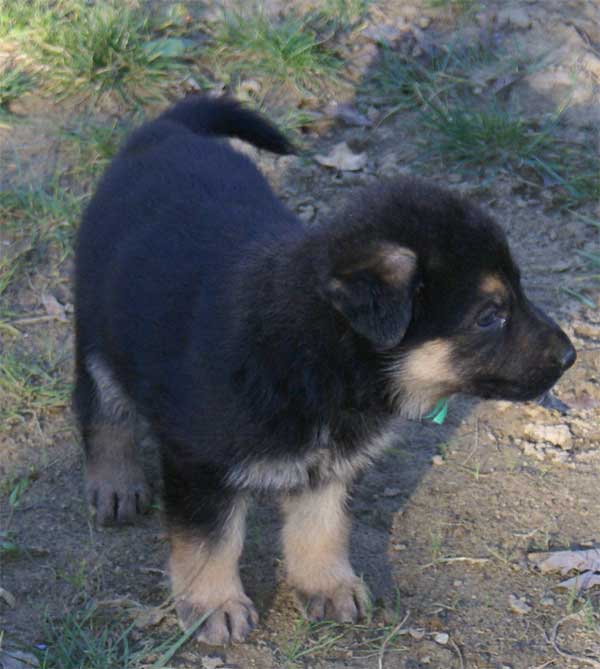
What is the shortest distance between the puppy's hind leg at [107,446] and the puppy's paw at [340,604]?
0.86 meters

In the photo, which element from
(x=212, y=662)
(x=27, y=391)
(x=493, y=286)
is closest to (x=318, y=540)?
(x=212, y=662)

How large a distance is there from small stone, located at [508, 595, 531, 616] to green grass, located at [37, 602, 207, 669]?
3.48 feet

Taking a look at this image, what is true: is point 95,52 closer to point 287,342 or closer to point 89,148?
point 89,148

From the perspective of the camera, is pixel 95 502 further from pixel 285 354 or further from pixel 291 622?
pixel 285 354

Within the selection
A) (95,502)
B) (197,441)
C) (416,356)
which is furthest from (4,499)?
(416,356)

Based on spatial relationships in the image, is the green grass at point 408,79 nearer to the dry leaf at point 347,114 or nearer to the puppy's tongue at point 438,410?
the dry leaf at point 347,114

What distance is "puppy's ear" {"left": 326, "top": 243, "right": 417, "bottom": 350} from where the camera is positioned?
10.5 ft

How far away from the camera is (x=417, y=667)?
3.74m

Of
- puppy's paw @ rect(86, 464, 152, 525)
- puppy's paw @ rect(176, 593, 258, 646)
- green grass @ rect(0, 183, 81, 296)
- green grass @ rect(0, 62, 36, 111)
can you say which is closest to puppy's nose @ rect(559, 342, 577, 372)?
puppy's paw @ rect(176, 593, 258, 646)

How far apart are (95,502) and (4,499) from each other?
14.0 inches

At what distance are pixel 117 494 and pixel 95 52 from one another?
2854 mm

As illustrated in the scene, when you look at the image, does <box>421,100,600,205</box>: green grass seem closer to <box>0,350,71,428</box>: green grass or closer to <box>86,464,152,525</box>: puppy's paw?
<box>0,350,71,428</box>: green grass

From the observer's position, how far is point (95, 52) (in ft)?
20.7

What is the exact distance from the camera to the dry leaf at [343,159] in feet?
20.6
